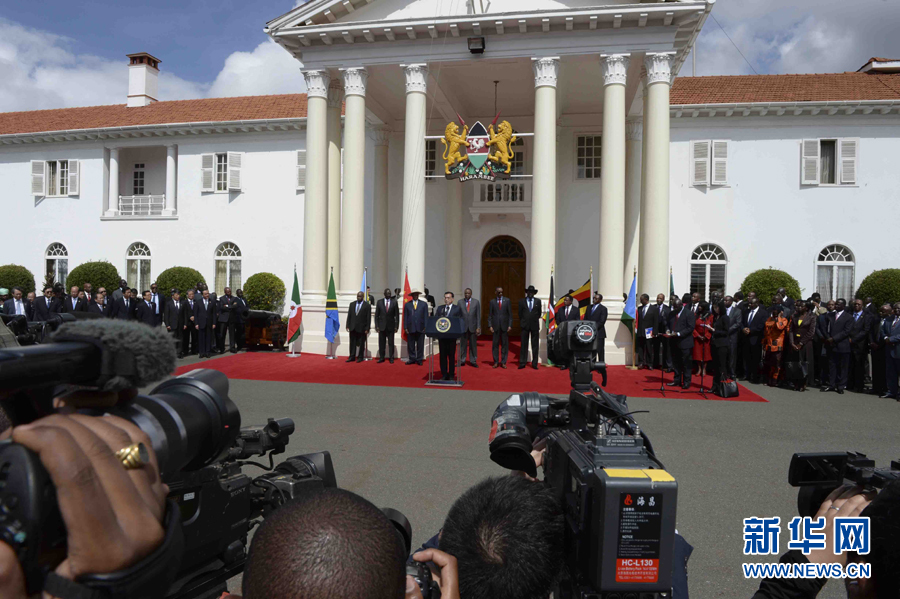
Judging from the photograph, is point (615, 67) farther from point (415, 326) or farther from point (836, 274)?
point (836, 274)

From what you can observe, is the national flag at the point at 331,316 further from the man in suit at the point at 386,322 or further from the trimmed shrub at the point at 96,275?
the trimmed shrub at the point at 96,275

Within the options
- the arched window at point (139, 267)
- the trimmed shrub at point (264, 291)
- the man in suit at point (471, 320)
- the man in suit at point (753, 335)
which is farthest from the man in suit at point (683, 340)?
the arched window at point (139, 267)

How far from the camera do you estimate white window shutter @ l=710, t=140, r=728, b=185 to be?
2059cm

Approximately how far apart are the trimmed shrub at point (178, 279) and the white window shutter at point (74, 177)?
6497 mm

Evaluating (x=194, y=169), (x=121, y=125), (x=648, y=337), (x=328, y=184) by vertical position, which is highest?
(x=121, y=125)

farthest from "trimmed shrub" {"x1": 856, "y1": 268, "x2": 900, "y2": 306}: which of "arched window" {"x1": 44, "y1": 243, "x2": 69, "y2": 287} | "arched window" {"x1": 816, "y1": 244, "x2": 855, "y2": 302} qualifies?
"arched window" {"x1": 44, "y1": 243, "x2": 69, "y2": 287}

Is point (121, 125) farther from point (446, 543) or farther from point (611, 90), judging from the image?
point (446, 543)

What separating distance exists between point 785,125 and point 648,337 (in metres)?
11.6

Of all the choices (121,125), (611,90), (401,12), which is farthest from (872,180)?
(121,125)

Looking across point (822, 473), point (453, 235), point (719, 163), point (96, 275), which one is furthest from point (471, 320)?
point (96, 275)

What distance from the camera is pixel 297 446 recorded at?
22.7 feet

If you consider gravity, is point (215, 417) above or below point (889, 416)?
above

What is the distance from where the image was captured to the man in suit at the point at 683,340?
11898 mm

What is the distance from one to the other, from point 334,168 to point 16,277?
53.9 feet
